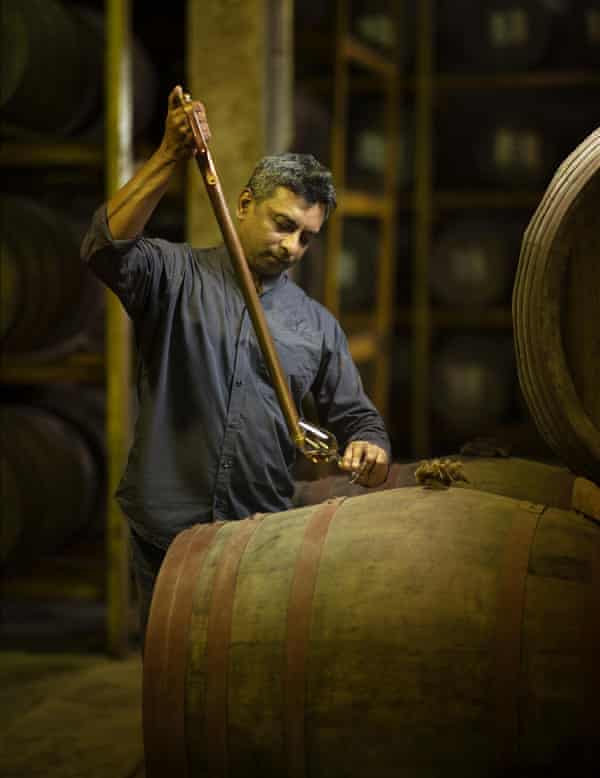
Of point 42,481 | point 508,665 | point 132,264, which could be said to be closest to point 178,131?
point 132,264

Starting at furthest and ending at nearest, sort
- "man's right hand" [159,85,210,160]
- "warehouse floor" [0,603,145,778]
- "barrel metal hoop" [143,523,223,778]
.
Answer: "warehouse floor" [0,603,145,778] → "man's right hand" [159,85,210,160] → "barrel metal hoop" [143,523,223,778]

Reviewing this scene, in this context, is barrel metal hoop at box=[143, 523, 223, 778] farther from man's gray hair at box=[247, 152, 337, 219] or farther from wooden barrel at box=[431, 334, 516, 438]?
wooden barrel at box=[431, 334, 516, 438]

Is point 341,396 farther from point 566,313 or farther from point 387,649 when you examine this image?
point 387,649

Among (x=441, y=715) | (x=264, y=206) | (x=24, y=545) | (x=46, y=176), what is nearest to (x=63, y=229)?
(x=46, y=176)

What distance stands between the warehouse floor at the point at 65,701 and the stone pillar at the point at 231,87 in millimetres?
1733

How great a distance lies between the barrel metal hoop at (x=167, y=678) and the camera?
2590 millimetres

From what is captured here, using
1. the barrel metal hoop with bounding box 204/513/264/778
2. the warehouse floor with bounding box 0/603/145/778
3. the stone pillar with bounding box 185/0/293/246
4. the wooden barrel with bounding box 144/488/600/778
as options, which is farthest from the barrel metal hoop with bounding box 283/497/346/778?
the stone pillar with bounding box 185/0/293/246

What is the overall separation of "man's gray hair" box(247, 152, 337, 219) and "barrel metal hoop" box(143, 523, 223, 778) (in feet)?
3.24

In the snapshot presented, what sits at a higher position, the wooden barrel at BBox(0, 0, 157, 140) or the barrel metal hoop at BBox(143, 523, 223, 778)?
the wooden barrel at BBox(0, 0, 157, 140)

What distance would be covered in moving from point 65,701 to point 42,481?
112 cm

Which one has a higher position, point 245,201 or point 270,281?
point 245,201

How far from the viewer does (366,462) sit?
3057 mm

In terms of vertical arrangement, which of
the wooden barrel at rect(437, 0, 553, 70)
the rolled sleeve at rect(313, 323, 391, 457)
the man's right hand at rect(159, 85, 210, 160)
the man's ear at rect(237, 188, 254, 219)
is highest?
the wooden barrel at rect(437, 0, 553, 70)

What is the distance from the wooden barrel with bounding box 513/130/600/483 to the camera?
269 cm
